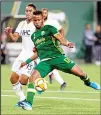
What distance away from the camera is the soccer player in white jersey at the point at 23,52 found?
1331 centimetres

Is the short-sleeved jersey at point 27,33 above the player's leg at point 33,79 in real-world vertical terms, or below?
above

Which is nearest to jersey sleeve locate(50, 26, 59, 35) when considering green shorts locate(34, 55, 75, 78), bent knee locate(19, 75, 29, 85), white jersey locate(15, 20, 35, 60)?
green shorts locate(34, 55, 75, 78)

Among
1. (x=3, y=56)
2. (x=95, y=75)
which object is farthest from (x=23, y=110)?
(x=3, y=56)

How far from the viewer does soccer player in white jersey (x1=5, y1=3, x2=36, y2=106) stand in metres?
13.3

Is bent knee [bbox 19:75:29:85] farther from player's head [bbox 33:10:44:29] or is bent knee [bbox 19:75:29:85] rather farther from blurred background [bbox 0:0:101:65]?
blurred background [bbox 0:0:101:65]

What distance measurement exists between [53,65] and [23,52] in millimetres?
1568

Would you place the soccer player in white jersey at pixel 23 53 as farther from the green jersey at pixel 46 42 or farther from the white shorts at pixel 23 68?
the green jersey at pixel 46 42

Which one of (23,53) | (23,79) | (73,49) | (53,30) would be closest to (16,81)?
(23,79)

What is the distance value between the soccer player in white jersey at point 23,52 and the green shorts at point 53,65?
44.7 inches

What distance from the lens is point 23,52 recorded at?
13805mm

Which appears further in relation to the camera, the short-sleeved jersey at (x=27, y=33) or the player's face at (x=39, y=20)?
the short-sleeved jersey at (x=27, y=33)

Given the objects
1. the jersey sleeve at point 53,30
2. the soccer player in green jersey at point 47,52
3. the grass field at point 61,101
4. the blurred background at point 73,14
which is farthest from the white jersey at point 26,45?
the blurred background at point 73,14

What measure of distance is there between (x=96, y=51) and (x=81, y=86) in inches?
554

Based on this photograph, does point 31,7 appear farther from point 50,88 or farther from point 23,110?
point 50,88
